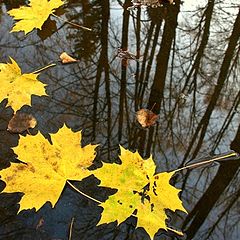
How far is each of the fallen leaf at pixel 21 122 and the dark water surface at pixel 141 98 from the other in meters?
0.04

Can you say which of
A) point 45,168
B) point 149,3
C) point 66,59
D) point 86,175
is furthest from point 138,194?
point 149,3

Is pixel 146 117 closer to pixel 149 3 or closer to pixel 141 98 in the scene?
pixel 141 98

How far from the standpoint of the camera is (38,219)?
62.1 inches

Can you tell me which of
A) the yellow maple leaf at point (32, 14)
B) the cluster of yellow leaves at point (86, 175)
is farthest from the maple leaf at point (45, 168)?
the yellow maple leaf at point (32, 14)

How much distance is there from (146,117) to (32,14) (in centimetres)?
128

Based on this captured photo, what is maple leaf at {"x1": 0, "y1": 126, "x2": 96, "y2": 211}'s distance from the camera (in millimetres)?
1539

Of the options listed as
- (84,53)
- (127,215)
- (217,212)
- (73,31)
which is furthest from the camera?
(73,31)

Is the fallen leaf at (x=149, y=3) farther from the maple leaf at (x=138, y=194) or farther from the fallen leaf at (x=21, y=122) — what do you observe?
the maple leaf at (x=138, y=194)

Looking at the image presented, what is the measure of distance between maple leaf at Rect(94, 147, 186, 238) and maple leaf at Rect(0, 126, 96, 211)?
0.41 feet

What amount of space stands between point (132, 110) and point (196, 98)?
435 millimetres

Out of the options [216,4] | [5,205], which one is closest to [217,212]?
[5,205]

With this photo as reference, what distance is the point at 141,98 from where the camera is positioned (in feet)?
7.30

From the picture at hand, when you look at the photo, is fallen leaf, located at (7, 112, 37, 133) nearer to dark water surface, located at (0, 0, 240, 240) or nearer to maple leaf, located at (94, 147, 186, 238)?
dark water surface, located at (0, 0, 240, 240)

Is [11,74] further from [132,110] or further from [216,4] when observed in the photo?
[216,4]
